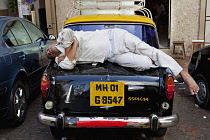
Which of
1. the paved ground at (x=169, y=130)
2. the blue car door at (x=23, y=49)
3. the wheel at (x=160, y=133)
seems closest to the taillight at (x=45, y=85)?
the paved ground at (x=169, y=130)

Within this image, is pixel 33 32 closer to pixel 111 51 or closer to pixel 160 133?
pixel 111 51

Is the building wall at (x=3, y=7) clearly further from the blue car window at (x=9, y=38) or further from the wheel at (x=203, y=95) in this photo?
the wheel at (x=203, y=95)

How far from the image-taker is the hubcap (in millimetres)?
4066

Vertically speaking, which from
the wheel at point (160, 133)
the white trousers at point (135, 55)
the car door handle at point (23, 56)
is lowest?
the wheel at point (160, 133)

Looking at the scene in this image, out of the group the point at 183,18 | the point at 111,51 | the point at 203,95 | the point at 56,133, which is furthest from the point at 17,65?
the point at 183,18

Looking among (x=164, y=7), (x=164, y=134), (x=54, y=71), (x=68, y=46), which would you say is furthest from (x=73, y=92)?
(x=164, y=7)

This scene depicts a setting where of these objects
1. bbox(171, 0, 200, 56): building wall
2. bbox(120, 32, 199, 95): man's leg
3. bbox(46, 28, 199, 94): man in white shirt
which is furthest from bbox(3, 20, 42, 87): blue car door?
bbox(171, 0, 200, 56): building wall

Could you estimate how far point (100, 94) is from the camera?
3.01m

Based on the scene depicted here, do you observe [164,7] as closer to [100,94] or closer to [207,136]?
[207,136]

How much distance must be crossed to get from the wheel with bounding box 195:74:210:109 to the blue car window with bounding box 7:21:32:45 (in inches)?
137

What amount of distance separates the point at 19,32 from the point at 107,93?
272cm

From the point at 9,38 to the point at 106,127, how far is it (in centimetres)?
247

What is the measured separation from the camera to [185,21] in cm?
1023

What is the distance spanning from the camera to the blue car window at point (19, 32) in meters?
4.64
